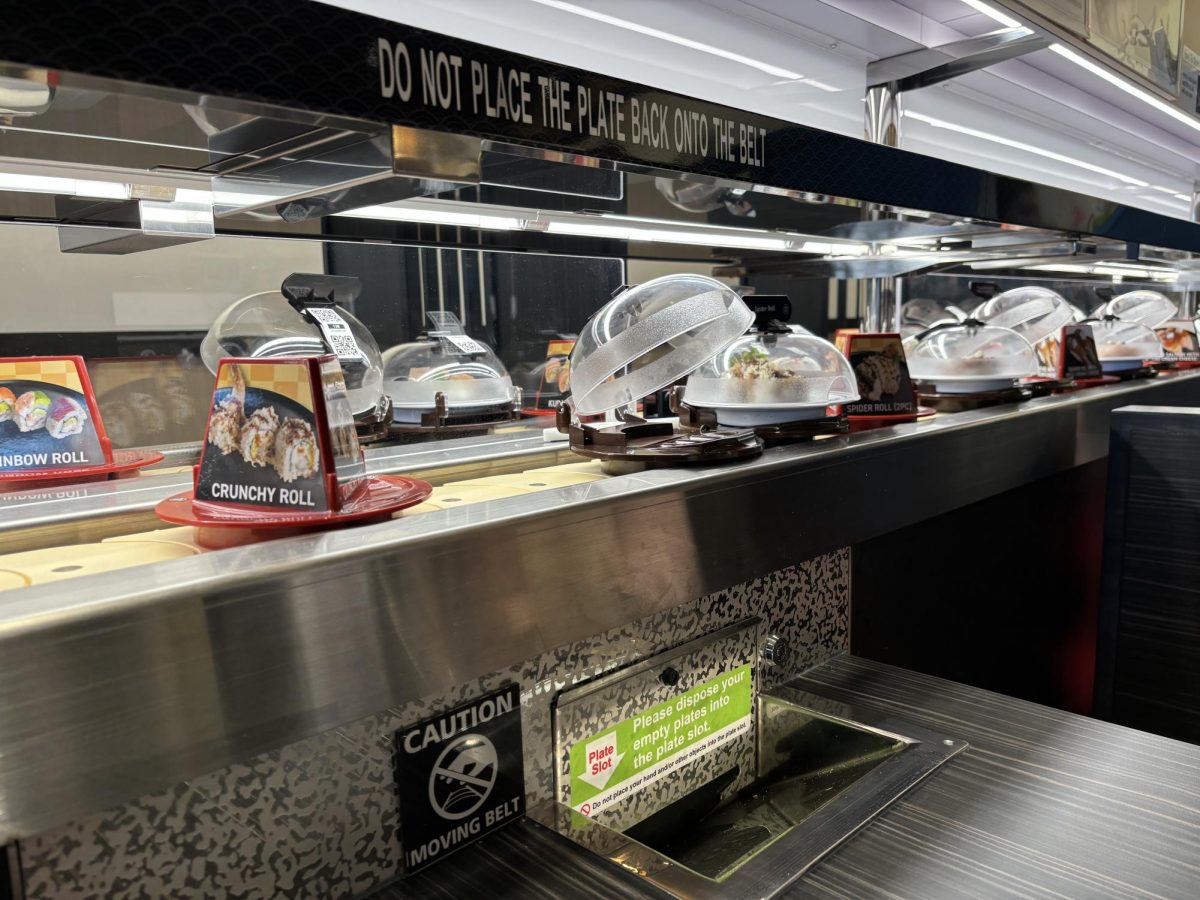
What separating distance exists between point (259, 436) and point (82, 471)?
1.45ft

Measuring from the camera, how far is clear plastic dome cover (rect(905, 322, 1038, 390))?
2053 millimetres

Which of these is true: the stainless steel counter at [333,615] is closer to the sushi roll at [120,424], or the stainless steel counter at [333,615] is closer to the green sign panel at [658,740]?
the green sign panel at [658,740]

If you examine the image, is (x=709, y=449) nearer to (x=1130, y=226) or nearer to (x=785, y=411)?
(x=785, y=411)

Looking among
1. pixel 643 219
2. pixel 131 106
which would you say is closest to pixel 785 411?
pixel 643 219

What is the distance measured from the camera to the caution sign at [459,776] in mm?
1044

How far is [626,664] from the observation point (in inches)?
52.3

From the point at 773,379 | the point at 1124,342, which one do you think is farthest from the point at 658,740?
the point at 1124,342

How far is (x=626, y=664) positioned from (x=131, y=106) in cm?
96

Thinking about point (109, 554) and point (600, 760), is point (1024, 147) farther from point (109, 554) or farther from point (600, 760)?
point (109, 554)

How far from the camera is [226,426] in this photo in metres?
0.87

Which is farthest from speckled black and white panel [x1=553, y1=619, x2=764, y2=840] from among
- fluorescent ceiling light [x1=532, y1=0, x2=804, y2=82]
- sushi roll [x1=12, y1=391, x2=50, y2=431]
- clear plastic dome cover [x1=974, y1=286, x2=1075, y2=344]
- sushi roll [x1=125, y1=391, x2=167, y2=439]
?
clear plastic dome cover [x1=974, y1=286, x2=1075, y2=344]

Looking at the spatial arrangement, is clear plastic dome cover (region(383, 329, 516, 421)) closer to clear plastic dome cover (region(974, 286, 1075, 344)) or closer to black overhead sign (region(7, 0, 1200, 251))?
black overhead sign (region(7, 0, 1200, 251))

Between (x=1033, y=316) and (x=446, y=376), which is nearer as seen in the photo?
(x=446, y=376)

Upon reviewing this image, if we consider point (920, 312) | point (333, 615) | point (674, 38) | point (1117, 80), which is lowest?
point (333, 615)
